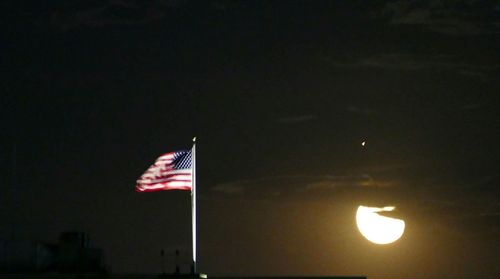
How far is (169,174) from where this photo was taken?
2544 inches

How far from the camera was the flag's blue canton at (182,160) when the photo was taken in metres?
64.9

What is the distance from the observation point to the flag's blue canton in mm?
64938

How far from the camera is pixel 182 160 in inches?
2576

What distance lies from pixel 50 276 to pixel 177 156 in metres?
11.3

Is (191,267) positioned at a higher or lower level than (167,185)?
lower

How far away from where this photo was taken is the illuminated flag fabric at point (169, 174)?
64.1 meters

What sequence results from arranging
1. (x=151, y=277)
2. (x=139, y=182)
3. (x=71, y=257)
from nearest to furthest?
(x=139, y=182)
(x=151, y=277)
(x=71, y=257)

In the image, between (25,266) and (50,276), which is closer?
(50,276)

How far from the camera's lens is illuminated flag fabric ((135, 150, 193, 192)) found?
64.1 meters

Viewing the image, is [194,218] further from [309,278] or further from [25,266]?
[25,266]

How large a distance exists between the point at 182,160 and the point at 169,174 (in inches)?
53.9

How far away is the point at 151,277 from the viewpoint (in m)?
68.4

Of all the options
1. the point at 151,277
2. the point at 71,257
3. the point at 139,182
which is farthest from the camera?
the point at 71,257

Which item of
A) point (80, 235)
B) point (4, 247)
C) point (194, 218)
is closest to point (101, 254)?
point (80, 235)
